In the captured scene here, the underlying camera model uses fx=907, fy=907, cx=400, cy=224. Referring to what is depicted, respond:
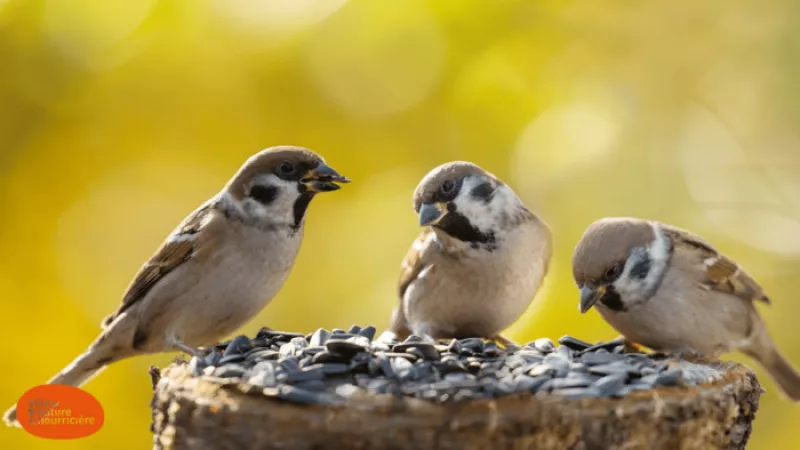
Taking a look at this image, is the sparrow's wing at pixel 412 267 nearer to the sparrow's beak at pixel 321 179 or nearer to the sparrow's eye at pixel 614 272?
the sparrow's beak at pixel 321 179

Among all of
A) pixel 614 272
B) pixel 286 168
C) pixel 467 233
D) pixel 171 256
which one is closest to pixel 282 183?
pixel 286 168

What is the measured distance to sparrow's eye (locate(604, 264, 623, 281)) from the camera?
6.91ft

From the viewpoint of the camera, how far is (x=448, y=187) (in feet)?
7.31

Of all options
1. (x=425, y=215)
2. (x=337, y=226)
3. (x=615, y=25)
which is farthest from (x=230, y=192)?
(x=615, y=25)

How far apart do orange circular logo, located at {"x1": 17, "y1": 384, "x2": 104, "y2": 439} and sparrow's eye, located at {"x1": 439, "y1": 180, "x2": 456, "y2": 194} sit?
3.23ft

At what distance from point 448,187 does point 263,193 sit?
47cm

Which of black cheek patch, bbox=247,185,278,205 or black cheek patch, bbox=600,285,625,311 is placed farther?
black cheek patch, bbox=247,185,278,205

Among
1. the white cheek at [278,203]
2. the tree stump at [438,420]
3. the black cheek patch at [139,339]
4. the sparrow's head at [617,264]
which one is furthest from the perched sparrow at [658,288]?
the black cheek patch at [139,339]

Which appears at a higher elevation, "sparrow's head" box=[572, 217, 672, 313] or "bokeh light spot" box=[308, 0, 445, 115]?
"bokeh light spot" box=[308, 0, 445, 115]

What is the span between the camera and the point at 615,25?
132 inches

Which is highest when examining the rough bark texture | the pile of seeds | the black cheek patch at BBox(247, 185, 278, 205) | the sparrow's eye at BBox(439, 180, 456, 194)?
the black cheek patch at BBox(247, 185, 278, 205)

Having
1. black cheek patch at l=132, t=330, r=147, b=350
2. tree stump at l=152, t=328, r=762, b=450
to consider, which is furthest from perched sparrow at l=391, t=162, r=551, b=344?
black cheek patch at l=132, t=330, r=147, b=350

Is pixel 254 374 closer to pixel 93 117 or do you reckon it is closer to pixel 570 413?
pixel 570 413

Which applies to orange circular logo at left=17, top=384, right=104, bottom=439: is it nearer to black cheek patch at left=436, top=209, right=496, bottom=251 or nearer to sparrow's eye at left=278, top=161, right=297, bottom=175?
sparrow's eye at left=278, top=161, right=297, bottom=175
